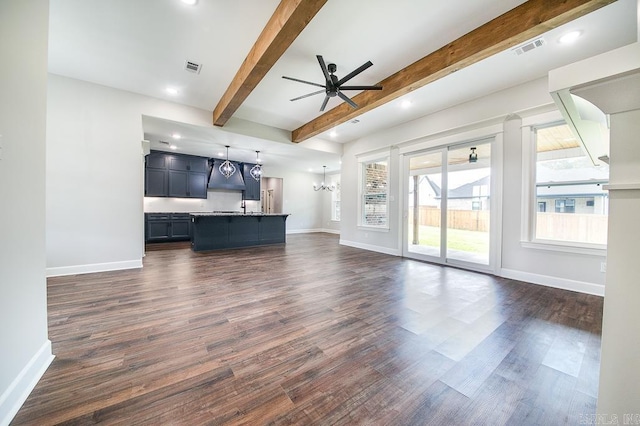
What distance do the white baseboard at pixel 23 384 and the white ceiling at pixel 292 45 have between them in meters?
2.97

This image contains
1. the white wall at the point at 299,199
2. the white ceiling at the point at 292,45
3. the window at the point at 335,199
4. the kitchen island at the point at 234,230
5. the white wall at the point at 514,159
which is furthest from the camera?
the window at the point at 335,199

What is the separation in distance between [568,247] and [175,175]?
887cm

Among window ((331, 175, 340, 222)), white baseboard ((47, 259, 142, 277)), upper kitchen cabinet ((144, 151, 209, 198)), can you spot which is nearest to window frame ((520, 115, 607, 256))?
white baseboard ((47, 259, 142, 277))

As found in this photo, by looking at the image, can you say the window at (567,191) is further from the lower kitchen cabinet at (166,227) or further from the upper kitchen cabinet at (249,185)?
the lower kitchen cabinet at (166,227)

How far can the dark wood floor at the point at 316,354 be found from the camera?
1.21m

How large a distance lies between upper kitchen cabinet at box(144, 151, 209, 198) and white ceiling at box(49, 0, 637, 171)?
10.8 ft

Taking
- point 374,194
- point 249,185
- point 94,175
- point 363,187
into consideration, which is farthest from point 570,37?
point 249,185

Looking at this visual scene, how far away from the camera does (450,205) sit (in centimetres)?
439

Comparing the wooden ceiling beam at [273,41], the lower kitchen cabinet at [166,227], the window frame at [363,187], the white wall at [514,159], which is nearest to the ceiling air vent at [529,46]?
the white wall at [514,159]

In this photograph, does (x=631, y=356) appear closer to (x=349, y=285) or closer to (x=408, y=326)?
(x=408, y=326)

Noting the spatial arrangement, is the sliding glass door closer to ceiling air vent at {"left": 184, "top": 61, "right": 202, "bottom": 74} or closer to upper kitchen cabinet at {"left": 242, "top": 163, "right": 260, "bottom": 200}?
ceiling air vent at {"left": 184, "top": 61, "right": 202, "bottom": 74}

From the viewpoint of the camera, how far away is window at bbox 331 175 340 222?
32.7ft

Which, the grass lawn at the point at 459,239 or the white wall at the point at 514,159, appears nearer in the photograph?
the white wall at the point at 514,159

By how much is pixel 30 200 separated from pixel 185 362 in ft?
4.65
